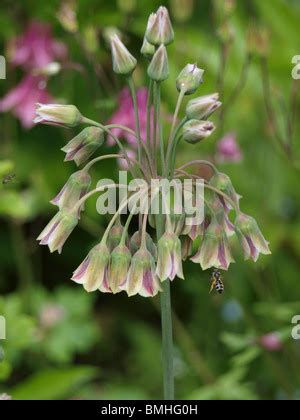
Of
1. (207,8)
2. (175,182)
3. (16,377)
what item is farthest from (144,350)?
(175,182)

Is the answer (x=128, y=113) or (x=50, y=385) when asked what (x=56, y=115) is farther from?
(x=50, y=385)

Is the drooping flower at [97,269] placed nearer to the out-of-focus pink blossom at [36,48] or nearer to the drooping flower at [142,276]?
the drooping flower at [142,276]

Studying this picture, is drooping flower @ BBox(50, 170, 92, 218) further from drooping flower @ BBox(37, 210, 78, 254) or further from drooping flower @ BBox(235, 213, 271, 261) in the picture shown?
drooping flower @ BBox(235, 213, 271, 261)

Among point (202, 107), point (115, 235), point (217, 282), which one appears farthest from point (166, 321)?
point (202, 107)

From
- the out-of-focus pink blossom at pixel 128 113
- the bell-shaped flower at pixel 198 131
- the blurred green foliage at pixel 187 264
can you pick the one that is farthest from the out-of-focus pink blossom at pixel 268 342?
the bell-shaped flower at pixel 198 131

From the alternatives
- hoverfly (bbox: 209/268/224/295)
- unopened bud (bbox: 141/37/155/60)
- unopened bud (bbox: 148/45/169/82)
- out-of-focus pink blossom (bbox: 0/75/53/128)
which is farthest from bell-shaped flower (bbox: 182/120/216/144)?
out-of-focus pink blossom (bbox: 0/75/53/128)

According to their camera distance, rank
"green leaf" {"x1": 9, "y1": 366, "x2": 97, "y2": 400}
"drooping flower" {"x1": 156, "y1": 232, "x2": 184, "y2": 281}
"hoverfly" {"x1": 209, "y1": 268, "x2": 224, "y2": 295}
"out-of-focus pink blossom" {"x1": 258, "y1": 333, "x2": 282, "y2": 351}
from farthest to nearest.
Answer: "out-of-focus pink blossom" {"x1": 258, "y1": 333, "x2": 282, "y2": 351}
"green leaf" {"x1": 9, "y1": 366, "x2": 97, "y2": 400}
"hoverfly" {"x1": 209, "y1": 268, "x2": 224, "y2": 295}
"drooping flower" {"x1": 156, "y1": 232, "x2": 184, "y2": 281}

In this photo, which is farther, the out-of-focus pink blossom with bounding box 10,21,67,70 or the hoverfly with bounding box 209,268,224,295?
the out-of-focus pink blossom with bounding box 10,21,67,70

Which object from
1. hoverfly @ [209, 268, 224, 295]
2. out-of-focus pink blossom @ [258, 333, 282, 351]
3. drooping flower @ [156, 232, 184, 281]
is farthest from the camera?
out-of-focus pink blossom @ [258, 333, 282, 351]
